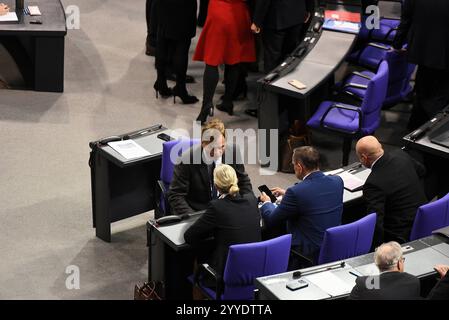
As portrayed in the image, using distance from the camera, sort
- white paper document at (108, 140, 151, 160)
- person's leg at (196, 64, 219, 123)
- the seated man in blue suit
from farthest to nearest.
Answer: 1. person's leg at (196, 64, 219, 123)
2. white paper document at (108, 140, 151, 160)
3. the seated man in blue suit

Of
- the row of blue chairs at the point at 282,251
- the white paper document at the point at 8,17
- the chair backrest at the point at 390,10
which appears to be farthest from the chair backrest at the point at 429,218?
the chair backrest at the point at 390,10

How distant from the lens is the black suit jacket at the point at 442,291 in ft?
16.5

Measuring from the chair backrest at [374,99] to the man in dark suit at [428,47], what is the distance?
1.90 ft

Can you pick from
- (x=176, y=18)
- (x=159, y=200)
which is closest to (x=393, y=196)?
(x=159, y=200)

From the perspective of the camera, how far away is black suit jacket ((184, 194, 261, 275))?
5.49 meters

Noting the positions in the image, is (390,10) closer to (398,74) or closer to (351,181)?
(398,74)

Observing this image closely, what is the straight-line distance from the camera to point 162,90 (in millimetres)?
9461

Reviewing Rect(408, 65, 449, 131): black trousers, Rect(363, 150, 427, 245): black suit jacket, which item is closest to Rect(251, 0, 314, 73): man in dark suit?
Rect(408, 65, 449, 131): black trousers

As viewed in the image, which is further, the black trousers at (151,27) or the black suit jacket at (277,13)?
the black trousers at (151,27)

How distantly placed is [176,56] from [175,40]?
0.55 ft

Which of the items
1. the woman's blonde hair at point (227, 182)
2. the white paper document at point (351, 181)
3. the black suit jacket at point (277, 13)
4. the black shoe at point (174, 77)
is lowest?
the white paper document at point (351, 181)

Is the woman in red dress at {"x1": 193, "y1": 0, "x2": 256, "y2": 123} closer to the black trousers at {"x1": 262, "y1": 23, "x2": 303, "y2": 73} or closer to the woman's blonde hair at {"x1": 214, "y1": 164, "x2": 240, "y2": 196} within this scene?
the black trousers at {"x1": 262, "y1": 23, "x2": 303, "y2": 73}

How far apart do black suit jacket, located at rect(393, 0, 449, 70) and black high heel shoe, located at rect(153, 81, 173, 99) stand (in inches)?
103

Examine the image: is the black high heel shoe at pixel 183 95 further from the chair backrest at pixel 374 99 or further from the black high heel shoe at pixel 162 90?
the chair backrest at pixel 374 99
